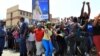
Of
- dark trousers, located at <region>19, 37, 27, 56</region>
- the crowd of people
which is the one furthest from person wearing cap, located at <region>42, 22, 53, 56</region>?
dark trousers, located at <region>19, 37, 27, 56</region>

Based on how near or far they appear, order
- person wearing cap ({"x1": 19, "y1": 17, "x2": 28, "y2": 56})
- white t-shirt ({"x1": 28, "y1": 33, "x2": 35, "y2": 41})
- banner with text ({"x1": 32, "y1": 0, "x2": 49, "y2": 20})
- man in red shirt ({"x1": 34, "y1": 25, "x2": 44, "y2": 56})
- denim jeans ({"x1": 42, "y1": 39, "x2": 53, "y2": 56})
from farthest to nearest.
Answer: banner with text ({"x1": 32, "y1": 0, "x2": 49, "y2": 20}) < white t-shirt ({"x1": 28, "y1": 33, "x2": 35, "y2": 41}) < man in red shirt ({"x1": 34, "y1": 25, "x2": 44, "y2": 56}) < person wearing cap ({"x1": 19, "y1": 17, "x2": 28, "y2": 56}) < denim jeans ({"x1": 42, "y1": 39, "x2": 53, "y2": 56})

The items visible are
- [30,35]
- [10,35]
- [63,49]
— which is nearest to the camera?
[63,49]

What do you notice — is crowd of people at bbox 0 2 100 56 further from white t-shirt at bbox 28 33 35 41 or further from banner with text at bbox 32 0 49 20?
banner with text at bbox 32 0 49 20

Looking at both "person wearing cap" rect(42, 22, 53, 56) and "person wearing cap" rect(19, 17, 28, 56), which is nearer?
"person wearing cap" rect(42, 22, 53, 56)

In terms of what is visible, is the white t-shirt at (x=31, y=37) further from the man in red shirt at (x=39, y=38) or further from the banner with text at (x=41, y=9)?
the banner with text at (x=41, y=9)

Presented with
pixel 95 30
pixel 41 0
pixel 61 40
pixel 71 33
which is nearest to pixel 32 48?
pixel 61 40

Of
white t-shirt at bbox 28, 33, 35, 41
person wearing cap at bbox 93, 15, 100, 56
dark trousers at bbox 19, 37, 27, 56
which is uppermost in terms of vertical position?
person wearing cap at bbox 93, 15, 100, 56

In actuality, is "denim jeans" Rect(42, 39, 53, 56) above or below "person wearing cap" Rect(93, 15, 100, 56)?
below

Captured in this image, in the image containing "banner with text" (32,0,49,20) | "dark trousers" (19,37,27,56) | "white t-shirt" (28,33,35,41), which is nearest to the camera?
"dark trousers" (19,37,27,56)

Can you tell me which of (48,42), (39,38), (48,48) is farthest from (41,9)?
(48,48)

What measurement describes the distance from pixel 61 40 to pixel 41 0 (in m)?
A: 7.09

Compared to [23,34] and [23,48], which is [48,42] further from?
[23,48]

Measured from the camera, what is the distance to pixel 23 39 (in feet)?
50.2

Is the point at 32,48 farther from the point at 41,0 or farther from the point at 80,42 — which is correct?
the point at 41,0
